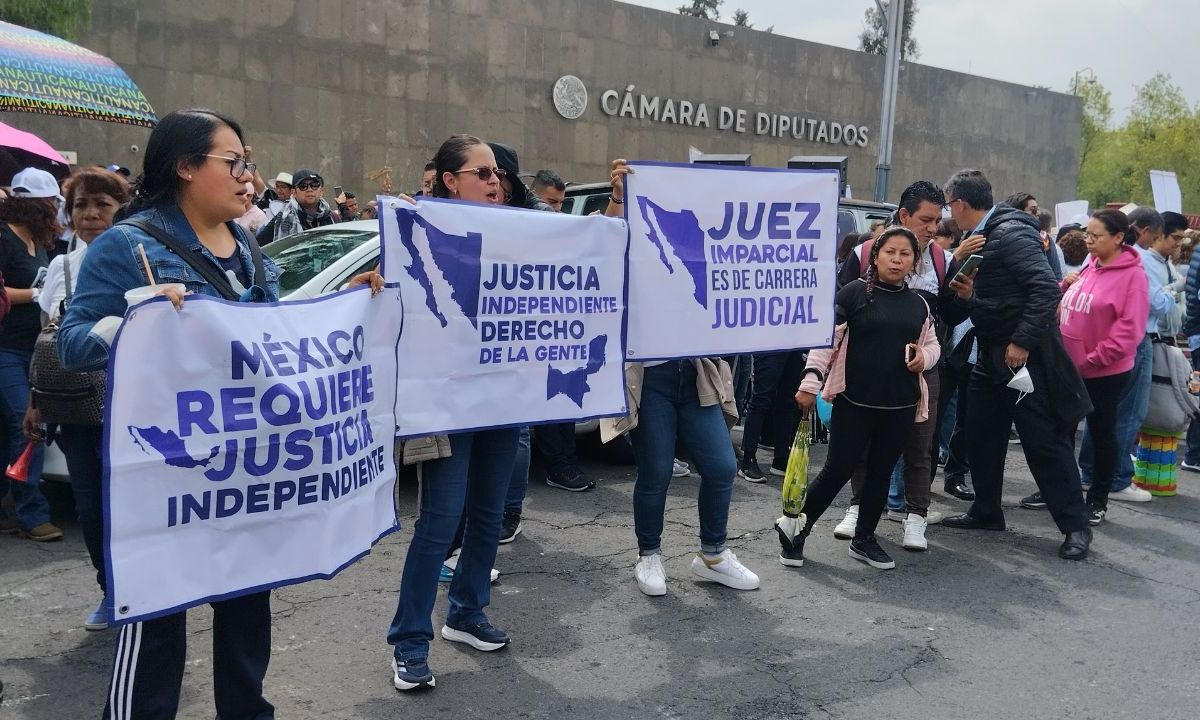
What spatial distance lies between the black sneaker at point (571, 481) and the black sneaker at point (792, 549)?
181cm

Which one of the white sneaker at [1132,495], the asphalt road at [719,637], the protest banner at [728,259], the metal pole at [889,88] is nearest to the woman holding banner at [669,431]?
the protest banner at [728,259]

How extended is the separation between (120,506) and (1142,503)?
6.92 m

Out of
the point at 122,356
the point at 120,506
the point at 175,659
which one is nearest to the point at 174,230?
the point at 122,356

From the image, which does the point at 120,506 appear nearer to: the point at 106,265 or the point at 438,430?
the point at 106,265

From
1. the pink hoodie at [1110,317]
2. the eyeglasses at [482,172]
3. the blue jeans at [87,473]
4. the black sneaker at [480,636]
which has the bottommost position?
the black sneaker at [480,636]

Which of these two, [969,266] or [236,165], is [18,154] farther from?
[969,266]

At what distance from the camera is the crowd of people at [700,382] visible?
9.23 feet

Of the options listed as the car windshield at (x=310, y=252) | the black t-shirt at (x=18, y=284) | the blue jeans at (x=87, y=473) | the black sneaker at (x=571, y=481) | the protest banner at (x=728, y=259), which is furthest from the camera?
the black sneaker at (x=571, y=481)

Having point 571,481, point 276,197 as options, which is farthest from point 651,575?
point 276,197

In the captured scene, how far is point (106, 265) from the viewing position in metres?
2.66

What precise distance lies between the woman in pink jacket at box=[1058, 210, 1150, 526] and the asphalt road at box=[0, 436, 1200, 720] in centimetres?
69

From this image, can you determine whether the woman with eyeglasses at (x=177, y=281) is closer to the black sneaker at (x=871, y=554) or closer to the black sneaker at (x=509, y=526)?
the black sneaker at (x=509, y=526)

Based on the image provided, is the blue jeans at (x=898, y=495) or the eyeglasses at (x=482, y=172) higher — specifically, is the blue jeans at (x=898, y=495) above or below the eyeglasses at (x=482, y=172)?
below

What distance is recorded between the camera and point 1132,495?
730 centimetres
